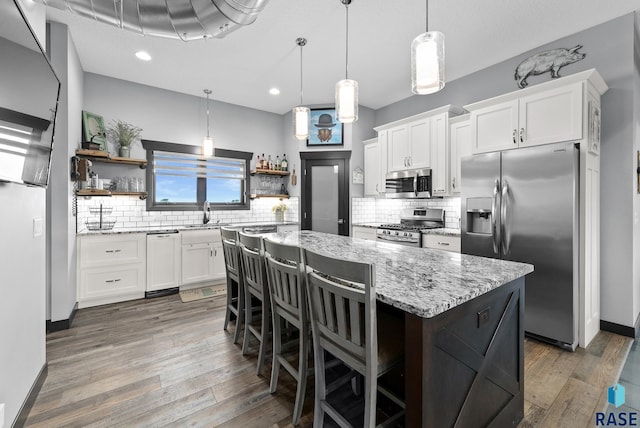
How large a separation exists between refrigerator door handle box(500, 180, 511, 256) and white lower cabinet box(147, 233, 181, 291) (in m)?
4.01

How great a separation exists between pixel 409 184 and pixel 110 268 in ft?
13.8

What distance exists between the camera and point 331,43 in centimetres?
318

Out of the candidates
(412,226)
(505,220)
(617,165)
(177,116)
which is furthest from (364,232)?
(177,116)

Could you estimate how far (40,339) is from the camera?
202cm

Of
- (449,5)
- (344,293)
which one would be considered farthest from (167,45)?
(344,293)

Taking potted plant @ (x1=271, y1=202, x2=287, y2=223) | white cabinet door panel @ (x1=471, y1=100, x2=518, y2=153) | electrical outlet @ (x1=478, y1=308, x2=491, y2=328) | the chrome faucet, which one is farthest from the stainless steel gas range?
the chrome faucet

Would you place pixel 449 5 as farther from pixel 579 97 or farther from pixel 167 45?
pixel 167 45

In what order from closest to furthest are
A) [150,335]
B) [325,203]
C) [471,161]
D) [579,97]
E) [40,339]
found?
[40,339], [579,97], [150,335], [471,161], [325,203]

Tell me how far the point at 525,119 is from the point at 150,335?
166 inches

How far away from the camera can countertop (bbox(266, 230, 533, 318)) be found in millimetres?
1104

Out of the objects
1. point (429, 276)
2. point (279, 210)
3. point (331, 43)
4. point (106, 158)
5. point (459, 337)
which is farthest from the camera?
point (279, 210)

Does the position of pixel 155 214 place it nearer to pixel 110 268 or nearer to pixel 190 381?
pixel 110 268

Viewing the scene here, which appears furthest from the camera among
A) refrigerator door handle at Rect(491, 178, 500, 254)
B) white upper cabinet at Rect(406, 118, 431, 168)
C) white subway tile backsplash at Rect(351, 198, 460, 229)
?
white subway tile backsplash at Rect(351, 198, 460, 229)

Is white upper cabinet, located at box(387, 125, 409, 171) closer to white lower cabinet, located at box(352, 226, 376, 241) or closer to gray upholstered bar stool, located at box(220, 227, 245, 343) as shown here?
white lower cabinet, located at box(352, 226, 376, 241)
